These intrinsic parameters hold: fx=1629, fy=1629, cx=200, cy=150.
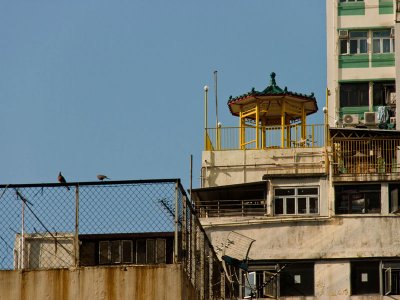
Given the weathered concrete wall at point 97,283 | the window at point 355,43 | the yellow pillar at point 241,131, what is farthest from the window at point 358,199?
the weathered concrete wall at point 97,283

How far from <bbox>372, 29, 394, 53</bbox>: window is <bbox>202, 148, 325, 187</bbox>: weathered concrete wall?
816 centimetres

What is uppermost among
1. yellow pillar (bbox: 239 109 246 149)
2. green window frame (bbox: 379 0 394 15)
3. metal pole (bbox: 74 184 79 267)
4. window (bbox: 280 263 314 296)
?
green window frame (bbox: 379 0 394 15)

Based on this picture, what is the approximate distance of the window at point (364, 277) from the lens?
6431cm

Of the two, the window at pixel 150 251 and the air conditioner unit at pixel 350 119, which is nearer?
the window at pixel 150 251

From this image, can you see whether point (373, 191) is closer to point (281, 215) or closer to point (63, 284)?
point (281, 215)

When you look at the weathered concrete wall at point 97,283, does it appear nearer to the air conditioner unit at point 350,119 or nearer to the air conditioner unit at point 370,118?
the air conditioner unit at point 370,118

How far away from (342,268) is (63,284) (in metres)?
36.6

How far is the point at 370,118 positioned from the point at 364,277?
1265 centimetres

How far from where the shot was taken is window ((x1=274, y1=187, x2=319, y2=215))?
67.2 m

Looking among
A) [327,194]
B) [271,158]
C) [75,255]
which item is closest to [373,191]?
[327,194]

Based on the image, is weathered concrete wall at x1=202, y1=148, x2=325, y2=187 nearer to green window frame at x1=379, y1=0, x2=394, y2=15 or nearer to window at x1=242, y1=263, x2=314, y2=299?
window at x1=242, y1=263, x2=314, y2=299

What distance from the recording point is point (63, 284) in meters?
29.4

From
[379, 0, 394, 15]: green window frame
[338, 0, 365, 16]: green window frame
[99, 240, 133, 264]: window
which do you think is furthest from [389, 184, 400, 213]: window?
[338, 0, 365, 16]: green window frame

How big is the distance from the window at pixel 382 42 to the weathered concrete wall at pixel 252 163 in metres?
8.16
